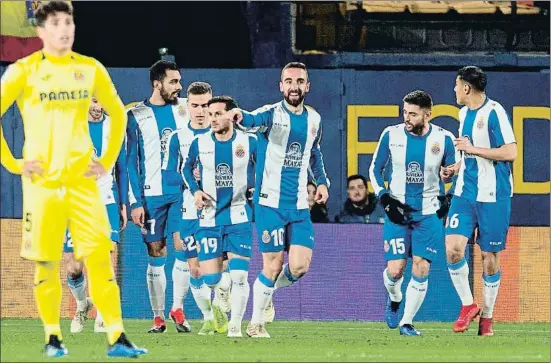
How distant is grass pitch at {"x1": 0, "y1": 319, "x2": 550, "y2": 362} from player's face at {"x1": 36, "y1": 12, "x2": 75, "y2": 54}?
1900 millimetres

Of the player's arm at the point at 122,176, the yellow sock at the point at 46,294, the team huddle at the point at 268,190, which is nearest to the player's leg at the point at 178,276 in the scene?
the team huddle at the point at 268,190

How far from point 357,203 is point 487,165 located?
3.32 meters

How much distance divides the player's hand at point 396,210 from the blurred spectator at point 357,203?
310 centimetres

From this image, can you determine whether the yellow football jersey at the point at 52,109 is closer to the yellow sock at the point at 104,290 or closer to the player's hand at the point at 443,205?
the yellow sock at the point at 104,290

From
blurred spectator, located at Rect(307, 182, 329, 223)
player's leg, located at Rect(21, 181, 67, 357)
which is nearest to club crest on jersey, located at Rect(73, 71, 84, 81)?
player's leg, located at Rect(21, 181, 67, 357)

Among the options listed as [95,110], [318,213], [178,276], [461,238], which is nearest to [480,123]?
[461,238]

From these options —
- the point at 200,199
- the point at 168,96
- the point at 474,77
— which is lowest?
the point at 200,199

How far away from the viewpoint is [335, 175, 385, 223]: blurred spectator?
1593cm

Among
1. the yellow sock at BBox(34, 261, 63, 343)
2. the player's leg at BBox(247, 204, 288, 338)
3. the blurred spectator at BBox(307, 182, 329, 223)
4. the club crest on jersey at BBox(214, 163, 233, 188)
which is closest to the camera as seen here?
the yellow sock at BBox(34, 261, 63, 343)

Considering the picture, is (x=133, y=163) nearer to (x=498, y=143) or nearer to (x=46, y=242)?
(x=498, y=143)

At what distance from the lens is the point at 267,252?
11891 mm

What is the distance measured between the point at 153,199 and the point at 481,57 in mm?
5194

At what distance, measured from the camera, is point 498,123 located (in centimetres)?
1271

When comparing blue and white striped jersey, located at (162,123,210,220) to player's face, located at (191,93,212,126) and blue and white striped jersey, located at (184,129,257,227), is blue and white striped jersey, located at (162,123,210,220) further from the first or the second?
blue and white striped jersey, located at (184,129,257,227)
